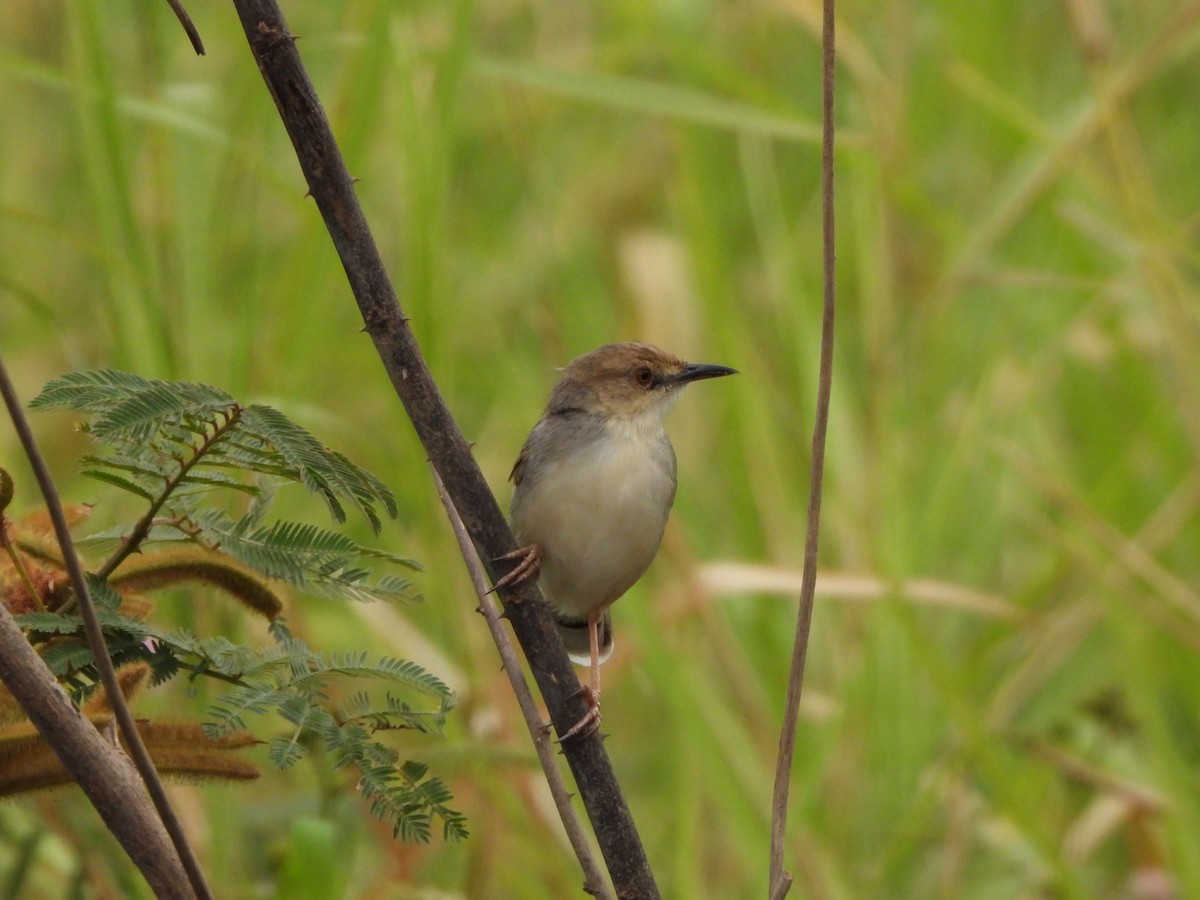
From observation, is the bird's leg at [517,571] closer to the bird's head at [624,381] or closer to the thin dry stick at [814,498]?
the thin dry stick at [814,498]

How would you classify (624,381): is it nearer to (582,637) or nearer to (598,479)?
(598,479)

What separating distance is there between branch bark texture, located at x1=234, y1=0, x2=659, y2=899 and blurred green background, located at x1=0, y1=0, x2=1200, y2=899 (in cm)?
93

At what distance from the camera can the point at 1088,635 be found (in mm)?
4234

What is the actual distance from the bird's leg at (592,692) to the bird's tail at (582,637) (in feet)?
0.07

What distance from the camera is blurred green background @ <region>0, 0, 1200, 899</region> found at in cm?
311

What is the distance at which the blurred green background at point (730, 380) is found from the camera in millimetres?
3105

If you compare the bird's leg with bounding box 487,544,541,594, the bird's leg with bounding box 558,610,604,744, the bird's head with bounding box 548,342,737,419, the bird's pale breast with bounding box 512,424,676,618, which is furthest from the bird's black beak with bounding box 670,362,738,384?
the bird's leg with bounding box 487,544,541,594

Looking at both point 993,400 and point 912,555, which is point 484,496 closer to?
point 912,555

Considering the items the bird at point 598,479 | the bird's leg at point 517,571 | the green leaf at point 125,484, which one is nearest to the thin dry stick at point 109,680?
the green leaf at point 125,484

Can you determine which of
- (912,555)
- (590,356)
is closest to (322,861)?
(590,356)

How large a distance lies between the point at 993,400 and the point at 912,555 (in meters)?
0.67

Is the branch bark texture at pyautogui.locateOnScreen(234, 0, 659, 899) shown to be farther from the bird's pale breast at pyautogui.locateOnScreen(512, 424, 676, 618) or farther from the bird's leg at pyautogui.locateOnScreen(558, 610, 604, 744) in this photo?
the bird's pale breast at pyautogui.locateOnScreen(512, 424, 676, 618)

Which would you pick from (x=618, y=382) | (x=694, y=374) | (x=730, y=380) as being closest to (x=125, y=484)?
(x=618, y=382)

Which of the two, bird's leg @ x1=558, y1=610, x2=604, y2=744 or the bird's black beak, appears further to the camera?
the bird's black beak
